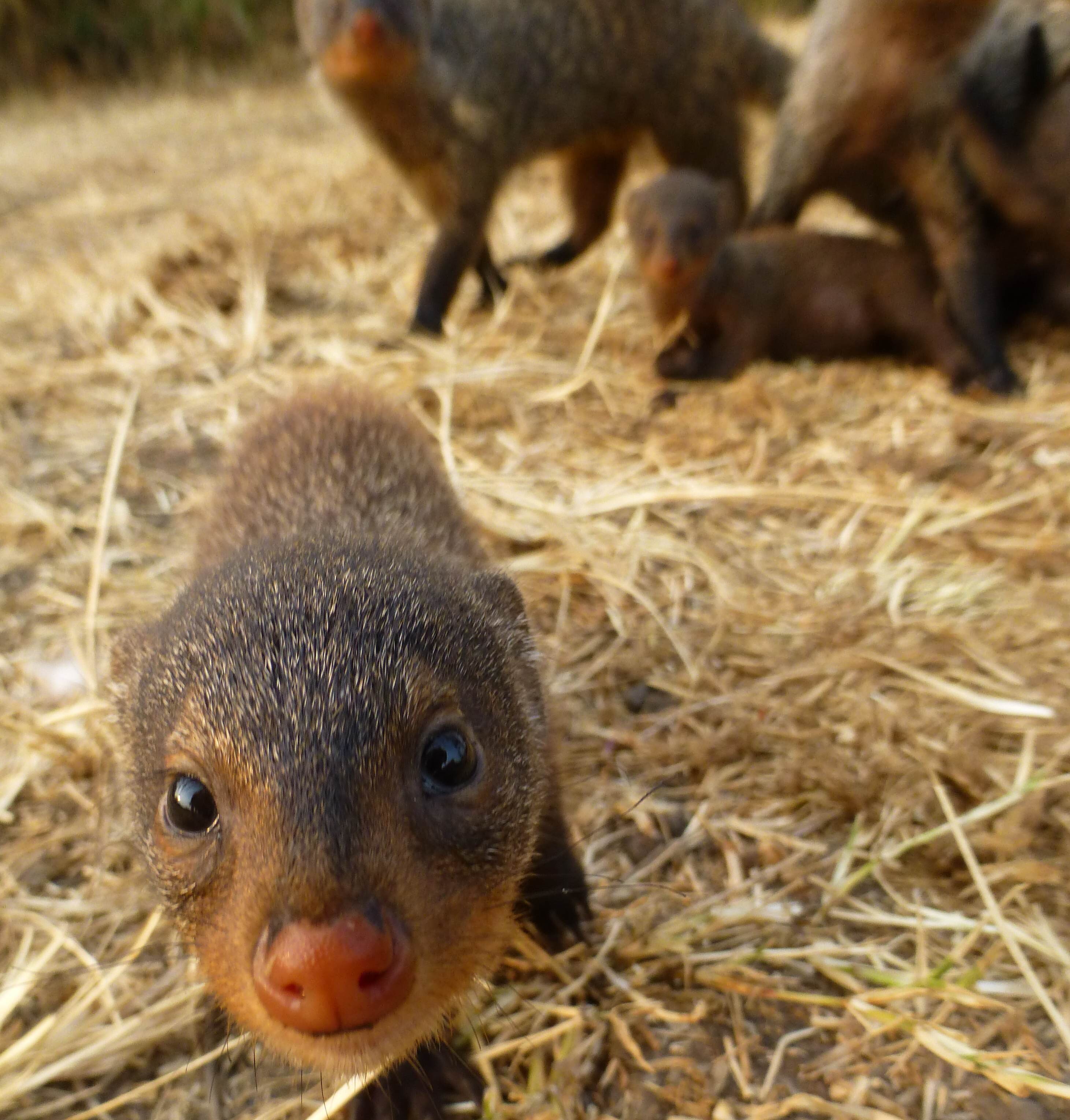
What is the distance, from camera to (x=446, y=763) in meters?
1.41

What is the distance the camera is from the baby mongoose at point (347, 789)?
3.84 ft

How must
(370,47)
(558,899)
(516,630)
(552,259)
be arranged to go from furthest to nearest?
1. (552,259)
2. (370,47)
3. (558,899)
4. (516,630)

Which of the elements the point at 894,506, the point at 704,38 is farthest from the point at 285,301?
the point at 894,506

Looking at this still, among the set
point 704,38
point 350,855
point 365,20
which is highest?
point 365,20

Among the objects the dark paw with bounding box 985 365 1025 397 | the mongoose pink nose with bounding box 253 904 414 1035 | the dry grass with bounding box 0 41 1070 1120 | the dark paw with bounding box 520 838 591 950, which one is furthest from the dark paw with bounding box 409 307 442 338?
the mongoose pink nose with bounding box 253 904 414 1035

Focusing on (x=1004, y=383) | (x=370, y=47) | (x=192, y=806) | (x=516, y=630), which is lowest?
(x=1004, y=383)

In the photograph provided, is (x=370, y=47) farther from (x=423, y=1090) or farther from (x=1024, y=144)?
(x=423, y=1090)

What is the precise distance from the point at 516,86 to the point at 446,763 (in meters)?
4.27

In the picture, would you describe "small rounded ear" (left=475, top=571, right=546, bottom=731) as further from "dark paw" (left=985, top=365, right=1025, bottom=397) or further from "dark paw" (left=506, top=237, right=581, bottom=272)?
"dark paw" (left=506, top=237, right=581, bottom=272)

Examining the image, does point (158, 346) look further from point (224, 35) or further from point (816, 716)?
point (224, 35)

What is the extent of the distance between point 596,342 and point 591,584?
70.4 inches

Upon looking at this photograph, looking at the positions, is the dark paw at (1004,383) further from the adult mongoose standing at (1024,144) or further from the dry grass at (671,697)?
the adult mongoose standing at (1024,144)

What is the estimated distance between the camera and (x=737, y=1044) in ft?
5.48

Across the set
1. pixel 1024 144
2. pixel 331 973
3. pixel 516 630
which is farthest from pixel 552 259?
pixel 331 973
